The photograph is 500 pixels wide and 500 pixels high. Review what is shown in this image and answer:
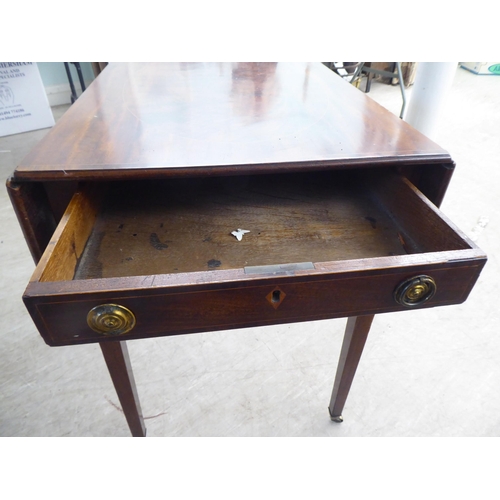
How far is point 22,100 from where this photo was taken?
2.24 metres

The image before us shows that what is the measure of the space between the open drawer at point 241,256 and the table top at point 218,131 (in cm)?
7

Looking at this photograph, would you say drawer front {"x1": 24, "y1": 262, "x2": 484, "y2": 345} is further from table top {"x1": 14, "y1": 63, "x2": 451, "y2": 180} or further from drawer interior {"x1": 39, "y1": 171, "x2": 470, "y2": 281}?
table top {"x1": 14, "y1": 63, "x2": 451, "y2": 180}

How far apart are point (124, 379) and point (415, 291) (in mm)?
521

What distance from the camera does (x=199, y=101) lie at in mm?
893

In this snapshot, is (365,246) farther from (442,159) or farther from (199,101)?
(199,101)

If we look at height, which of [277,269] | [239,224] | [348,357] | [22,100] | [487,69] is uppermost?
[277,269]

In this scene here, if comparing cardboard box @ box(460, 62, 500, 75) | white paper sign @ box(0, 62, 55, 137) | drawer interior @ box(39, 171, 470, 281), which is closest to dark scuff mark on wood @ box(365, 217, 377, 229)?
drawer interior @ box(39, 171, 470, 281)

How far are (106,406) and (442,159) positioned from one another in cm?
90

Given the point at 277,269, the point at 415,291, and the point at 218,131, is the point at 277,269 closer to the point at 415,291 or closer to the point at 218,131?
the point at 415,291

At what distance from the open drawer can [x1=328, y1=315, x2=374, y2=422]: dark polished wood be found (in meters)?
0.17

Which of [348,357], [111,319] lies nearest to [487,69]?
[348,357]

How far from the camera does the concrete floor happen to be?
0.94 metres

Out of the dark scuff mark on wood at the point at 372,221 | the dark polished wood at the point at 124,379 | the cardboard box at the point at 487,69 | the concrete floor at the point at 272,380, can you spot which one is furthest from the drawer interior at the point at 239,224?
the cardboard box at the point at 487,69

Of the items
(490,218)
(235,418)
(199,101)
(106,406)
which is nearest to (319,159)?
(199,101)
